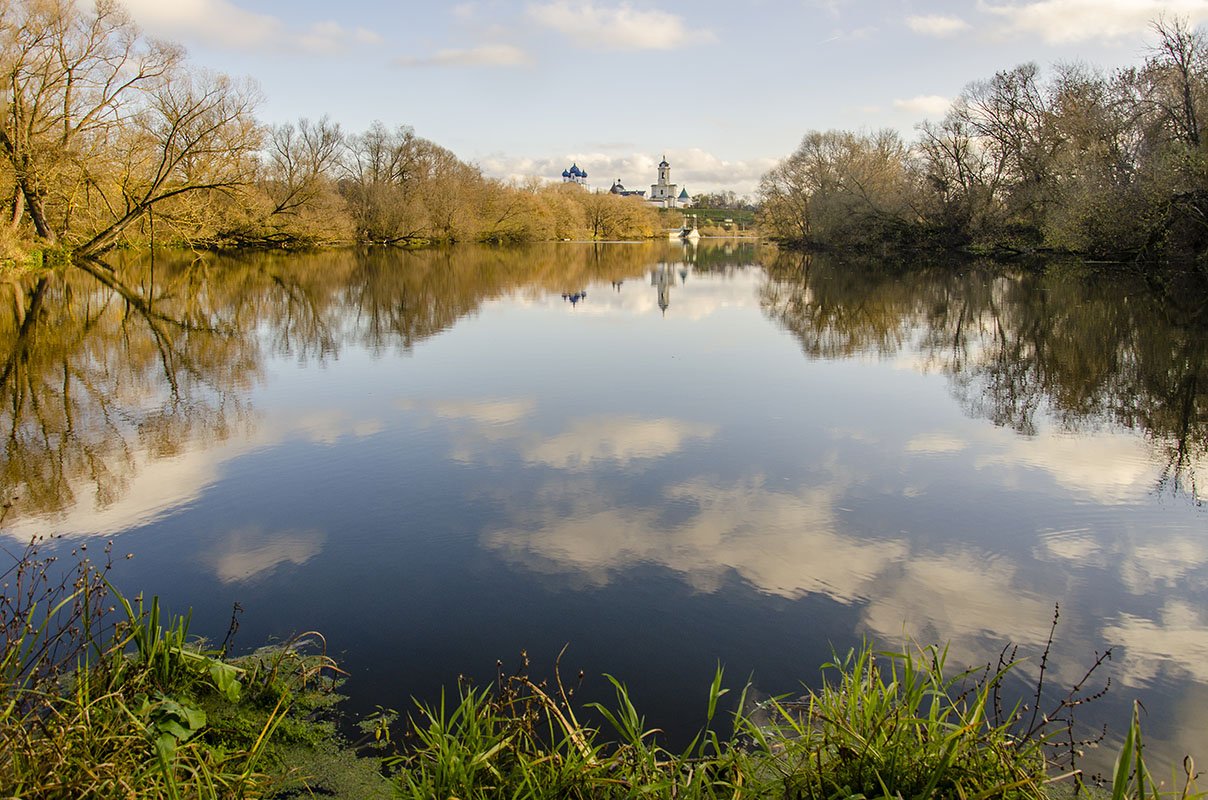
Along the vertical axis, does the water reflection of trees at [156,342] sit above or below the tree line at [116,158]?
below

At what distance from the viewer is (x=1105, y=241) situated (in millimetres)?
28109

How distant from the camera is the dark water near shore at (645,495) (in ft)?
13.4

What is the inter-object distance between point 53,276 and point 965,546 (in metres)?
25.9

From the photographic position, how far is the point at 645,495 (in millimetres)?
6227

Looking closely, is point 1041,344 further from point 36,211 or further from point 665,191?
point 665,191

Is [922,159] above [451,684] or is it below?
above

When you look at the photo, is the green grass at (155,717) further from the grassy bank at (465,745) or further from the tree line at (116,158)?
the tree line at (116,158)

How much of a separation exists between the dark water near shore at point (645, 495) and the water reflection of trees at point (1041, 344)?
0.09 meters

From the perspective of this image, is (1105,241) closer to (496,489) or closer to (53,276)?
(496,489)

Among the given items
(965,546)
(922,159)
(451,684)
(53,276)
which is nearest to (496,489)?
(451,684)

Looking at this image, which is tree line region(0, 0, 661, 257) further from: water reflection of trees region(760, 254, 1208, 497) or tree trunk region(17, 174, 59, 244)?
water reflection of trees region(760, 254, 1208, 497)

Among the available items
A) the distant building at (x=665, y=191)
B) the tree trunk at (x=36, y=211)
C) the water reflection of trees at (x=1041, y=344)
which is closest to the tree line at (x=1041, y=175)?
the water reflection of trees at (x=1041, y=344)

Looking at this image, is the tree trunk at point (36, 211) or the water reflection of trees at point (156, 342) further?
the tree trunk at point (36, 211)

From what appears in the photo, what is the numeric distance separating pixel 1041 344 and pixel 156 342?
49.5ft
